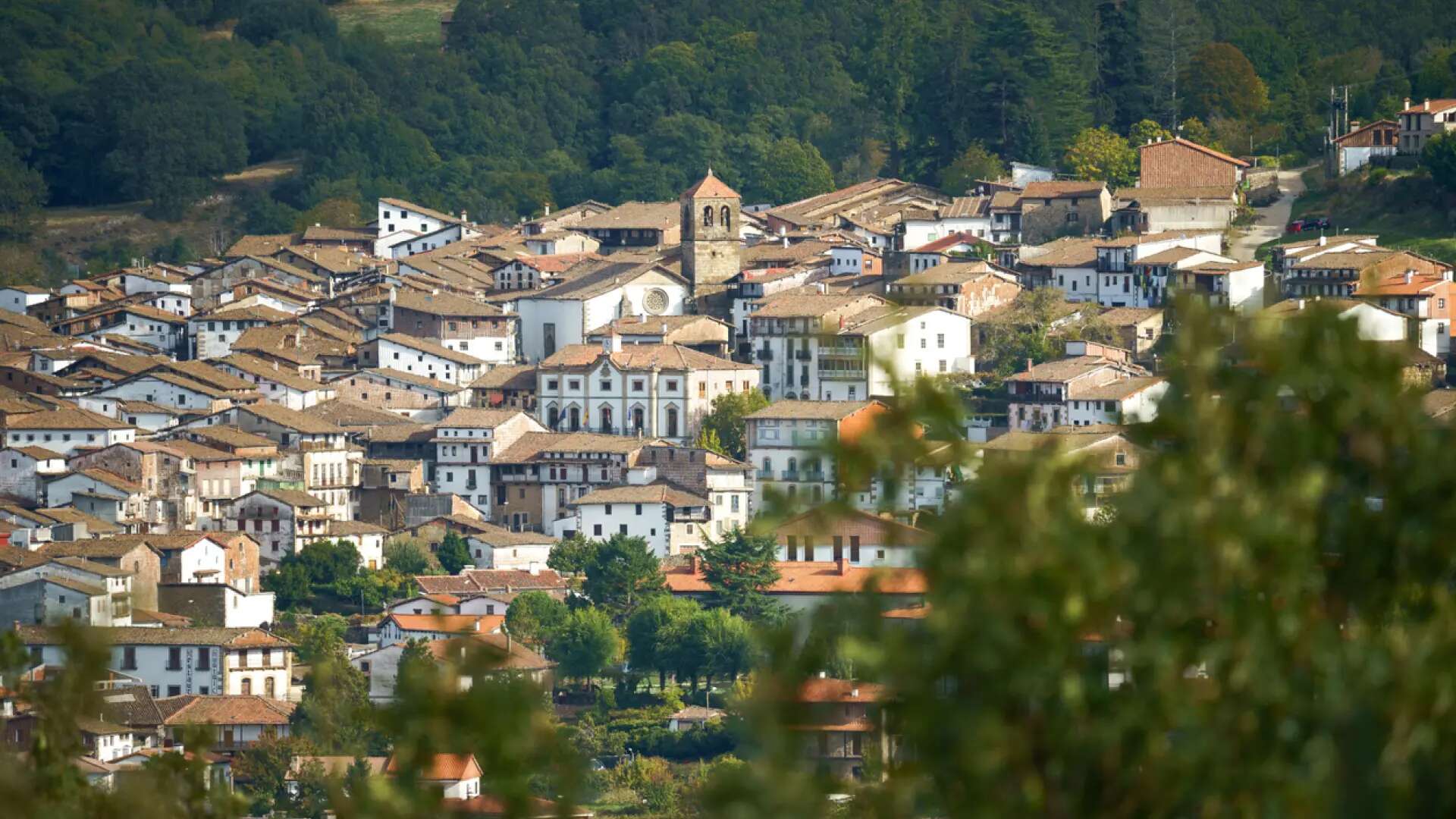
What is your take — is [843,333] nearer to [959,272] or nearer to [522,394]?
[959,272]

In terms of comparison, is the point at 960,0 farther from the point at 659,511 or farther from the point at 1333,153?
the point at 659,511

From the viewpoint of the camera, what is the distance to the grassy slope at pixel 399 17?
93938 millimetres

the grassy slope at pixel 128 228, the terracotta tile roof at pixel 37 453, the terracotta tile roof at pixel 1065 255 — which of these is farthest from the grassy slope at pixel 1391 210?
the grassy slope at pixel 128 228

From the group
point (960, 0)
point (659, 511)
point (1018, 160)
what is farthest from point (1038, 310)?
point (960, 0)

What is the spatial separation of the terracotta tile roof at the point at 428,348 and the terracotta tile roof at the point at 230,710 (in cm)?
1717

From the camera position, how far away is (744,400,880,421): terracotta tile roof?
43.6 metres

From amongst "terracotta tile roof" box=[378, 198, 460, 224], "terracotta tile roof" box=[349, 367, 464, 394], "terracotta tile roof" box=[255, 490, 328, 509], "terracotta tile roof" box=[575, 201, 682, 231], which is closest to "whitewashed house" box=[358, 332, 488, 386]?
"terracotta tile roof" box=[349, 367, 464, 394]

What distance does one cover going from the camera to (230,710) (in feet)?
113

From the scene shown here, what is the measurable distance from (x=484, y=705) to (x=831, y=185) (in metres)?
64.8

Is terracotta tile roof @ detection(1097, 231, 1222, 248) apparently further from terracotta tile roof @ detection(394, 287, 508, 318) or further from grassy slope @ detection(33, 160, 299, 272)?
grassy slope @ detection(33, 160, 299, 272)

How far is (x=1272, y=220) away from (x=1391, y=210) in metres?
2.30

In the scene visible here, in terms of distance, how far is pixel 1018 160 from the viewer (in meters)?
64.2

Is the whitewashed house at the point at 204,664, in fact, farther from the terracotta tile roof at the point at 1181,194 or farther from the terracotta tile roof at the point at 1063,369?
the terracotta tile roof at the point at 1181,194

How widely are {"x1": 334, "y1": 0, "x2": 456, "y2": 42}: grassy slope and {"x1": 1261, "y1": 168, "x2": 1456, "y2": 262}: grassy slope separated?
43.9 meters
